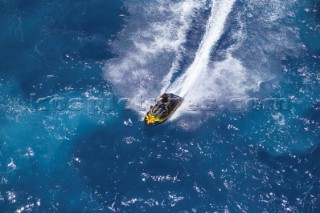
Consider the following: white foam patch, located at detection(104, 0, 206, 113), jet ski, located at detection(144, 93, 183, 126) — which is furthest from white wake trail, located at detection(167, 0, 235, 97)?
jet ski, located at detection(144, 93, 183, 126)

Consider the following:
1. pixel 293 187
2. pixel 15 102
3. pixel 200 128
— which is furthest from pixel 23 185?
pixel 293 187

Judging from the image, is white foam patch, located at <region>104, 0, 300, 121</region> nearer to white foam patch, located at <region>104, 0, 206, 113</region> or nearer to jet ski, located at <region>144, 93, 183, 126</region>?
white foam patch, located at <region>104, 0, 206, 113</region>

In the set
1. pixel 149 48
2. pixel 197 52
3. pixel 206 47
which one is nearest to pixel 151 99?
pixel 149 48

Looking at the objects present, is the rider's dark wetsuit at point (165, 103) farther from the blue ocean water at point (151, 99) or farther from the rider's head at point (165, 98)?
the blue ocean water at point (151, 99)

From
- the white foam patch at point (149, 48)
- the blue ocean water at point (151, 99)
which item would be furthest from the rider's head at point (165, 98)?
the white foam patch at point (149, 48)

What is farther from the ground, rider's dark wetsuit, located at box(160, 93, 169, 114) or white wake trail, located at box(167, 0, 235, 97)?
white wake trail, located at box(167, 0, 235, 97)

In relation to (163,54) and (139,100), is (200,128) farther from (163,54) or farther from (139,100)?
(163,54)
